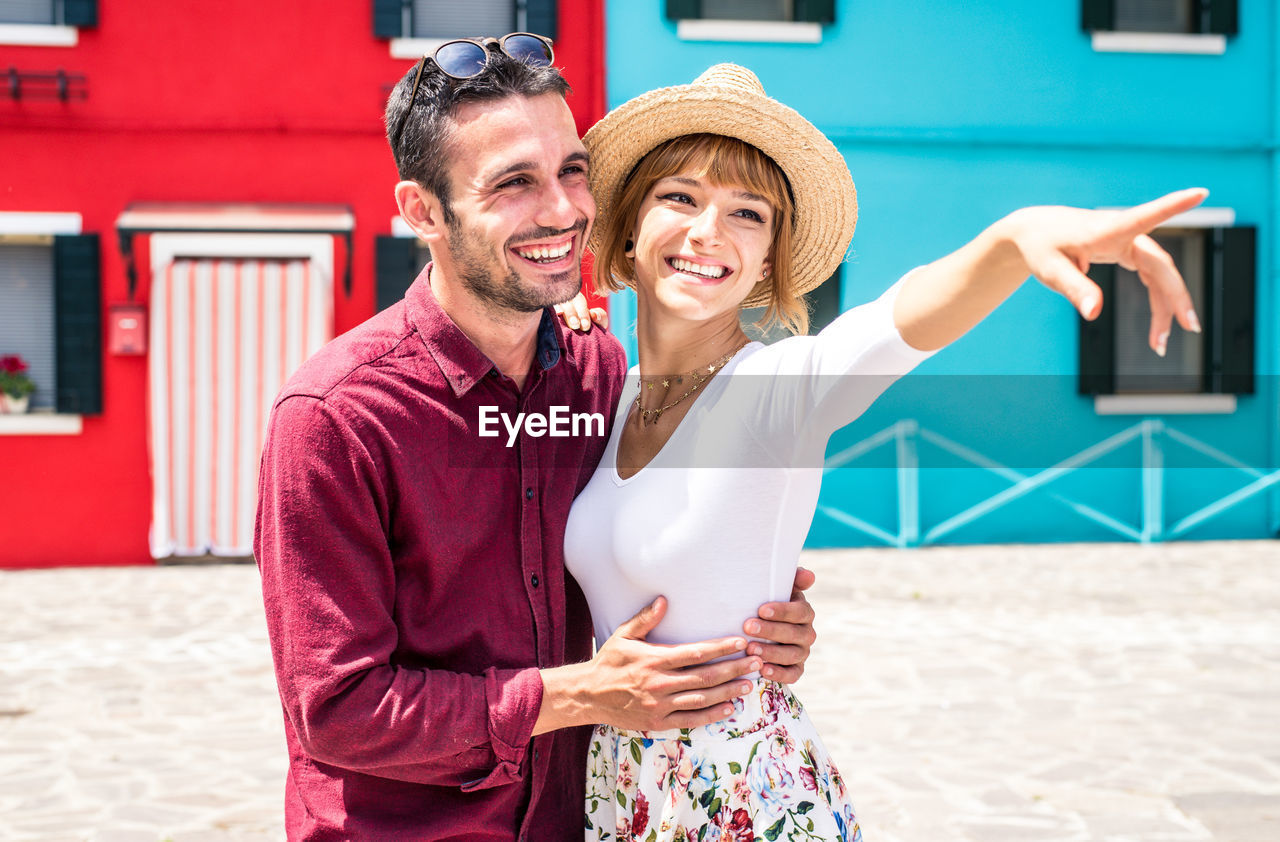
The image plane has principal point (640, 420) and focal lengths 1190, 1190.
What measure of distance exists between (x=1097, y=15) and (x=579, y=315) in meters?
9.98

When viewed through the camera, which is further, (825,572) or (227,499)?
(227,499)

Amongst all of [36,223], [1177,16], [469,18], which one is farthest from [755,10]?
[36,223]

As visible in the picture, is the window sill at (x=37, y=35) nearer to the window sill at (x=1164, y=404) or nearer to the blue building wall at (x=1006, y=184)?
the blue building wall at (x=1006, y=184)

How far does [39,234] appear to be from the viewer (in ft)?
32.3

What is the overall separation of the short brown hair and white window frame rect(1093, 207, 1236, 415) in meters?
9.18

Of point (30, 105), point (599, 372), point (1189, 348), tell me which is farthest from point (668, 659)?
point (1189, 348)

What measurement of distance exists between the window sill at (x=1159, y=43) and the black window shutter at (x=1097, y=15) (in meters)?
0.08

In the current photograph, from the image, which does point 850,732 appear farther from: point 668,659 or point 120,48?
point 120,48

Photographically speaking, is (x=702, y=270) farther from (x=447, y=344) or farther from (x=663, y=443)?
(x=447, y=344)

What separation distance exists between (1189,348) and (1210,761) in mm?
7407

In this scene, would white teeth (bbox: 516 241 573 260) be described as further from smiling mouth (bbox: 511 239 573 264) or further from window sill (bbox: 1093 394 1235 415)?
window sill (bbox: 1093 394 1235 415)

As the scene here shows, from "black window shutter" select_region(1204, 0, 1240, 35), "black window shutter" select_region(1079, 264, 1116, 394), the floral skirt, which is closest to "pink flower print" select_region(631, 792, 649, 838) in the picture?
the floral skirt

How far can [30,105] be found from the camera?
32.6 ft

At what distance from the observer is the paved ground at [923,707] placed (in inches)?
169
